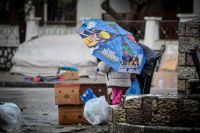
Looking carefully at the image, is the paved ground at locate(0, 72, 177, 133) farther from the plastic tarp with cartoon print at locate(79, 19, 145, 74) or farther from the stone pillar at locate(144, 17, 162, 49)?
the stone pillar at locate(144, 17, 162, 49)

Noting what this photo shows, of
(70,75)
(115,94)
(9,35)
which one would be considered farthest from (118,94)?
(9,35)

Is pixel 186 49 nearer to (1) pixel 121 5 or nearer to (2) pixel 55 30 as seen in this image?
(2) pixel 55 30

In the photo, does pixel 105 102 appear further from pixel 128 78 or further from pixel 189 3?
pixel 189 3

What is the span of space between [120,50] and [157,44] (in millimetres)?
13972

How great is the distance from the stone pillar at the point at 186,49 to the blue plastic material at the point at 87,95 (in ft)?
4.88

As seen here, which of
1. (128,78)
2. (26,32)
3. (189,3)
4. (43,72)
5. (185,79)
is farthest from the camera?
(189,3)

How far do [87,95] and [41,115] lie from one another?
1974 mm

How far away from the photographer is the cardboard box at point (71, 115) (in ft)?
36.3

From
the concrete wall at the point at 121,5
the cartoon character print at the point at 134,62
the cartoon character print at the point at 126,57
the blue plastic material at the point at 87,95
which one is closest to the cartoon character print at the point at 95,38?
the cartoon character print at the point at 126,57

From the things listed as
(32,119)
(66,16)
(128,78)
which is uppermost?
(66,16)

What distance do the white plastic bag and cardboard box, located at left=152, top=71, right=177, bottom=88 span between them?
1037 cm

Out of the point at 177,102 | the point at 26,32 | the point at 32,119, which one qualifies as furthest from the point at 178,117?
the point at 26,32

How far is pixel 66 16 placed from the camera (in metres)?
30.5

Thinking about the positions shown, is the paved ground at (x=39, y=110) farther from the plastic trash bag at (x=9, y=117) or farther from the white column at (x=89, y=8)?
the white column at (x=89, y=8)
